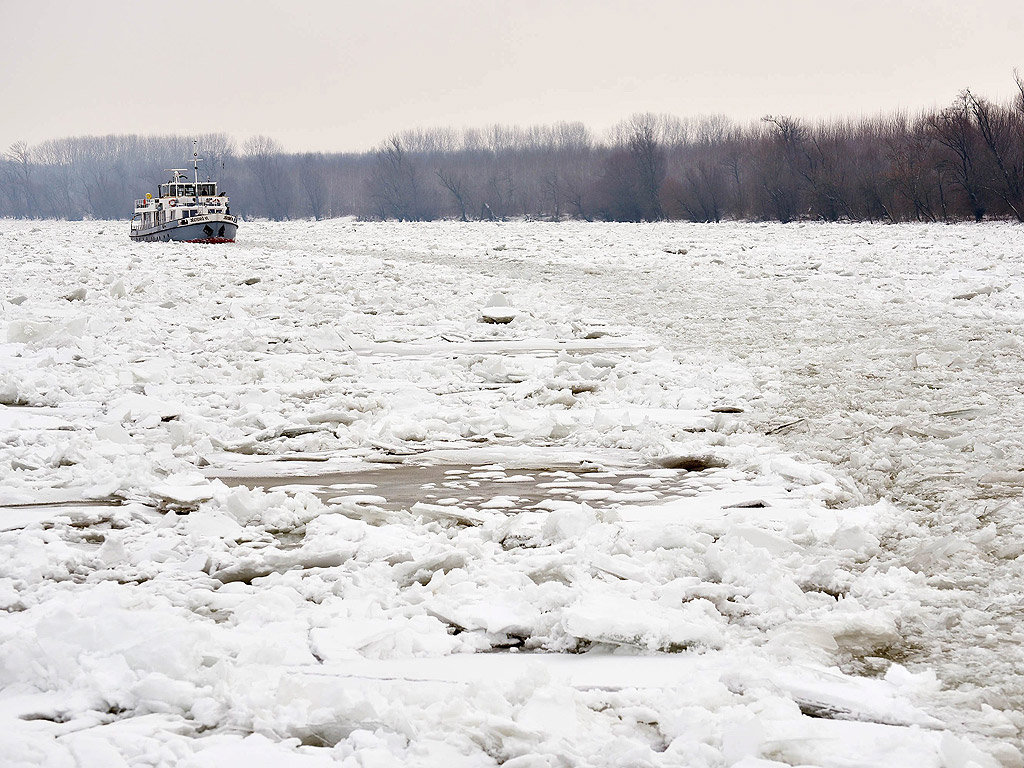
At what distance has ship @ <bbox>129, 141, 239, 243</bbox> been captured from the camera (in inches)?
1256

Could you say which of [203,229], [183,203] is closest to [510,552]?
[203,229]

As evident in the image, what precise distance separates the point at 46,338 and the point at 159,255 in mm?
12939

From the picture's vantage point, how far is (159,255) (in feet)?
61.8

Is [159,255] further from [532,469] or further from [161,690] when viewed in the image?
[161,690]

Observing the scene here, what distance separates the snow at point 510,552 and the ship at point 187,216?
86.5 feet

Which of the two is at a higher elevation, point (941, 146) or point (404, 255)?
point (941, 146)

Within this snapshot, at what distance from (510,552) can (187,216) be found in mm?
33593

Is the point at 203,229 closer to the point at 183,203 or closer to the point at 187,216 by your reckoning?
the point at 187,216

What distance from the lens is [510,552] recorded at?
2.85m

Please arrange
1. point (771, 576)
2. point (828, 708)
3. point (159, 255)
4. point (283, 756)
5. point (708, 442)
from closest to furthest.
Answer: point (283, 756) → point (828, 708) → point (771, 576) → point (708, 442) → point (159, 255)

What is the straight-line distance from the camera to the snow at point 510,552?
1.85m

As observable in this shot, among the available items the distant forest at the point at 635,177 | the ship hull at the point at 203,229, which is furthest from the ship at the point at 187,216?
the distant forest at the point at 635,177

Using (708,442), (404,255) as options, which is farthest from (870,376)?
(404,255)

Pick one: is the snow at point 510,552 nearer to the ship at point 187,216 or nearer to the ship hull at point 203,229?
the ship hull at point 203,229
